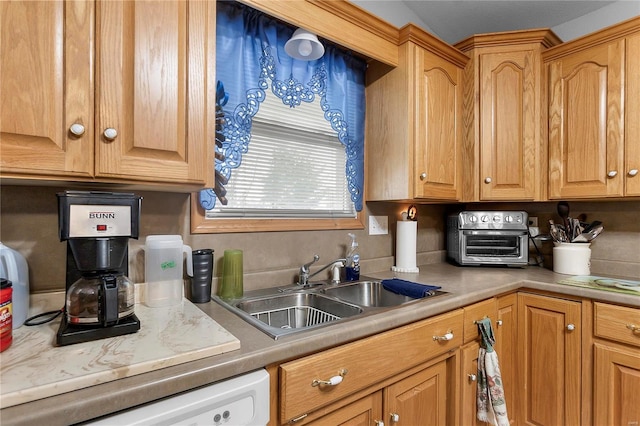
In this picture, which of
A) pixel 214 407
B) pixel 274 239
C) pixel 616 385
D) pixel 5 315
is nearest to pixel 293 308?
pixel 274 239

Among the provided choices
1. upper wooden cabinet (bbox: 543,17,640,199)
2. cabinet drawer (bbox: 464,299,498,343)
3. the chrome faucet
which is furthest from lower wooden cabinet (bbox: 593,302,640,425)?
the chrome faucet

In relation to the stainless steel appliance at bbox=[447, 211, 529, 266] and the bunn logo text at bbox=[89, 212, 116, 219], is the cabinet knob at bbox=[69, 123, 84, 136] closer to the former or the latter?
the bunn logo text at bbox=[89, 212, 116, 219]

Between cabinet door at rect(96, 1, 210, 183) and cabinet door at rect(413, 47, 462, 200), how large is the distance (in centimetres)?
115

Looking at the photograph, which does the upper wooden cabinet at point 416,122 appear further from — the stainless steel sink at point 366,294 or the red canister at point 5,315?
the red canister at point 5,315

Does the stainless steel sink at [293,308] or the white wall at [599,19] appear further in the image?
the white wall at [599,19]

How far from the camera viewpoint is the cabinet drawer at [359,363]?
89 centimetres

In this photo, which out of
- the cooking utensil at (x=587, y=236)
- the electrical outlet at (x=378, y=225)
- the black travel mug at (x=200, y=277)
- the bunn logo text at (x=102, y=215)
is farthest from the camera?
the electrical outlet at (x=378, y=225)

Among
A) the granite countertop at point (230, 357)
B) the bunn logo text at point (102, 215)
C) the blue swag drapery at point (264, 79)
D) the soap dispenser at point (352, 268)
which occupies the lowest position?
the granite countertop at point (230, 357)

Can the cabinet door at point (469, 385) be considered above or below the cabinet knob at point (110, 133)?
below

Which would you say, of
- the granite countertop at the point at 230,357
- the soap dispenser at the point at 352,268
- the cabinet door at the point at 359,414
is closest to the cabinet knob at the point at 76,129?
the granite countertop at the point at 230,357

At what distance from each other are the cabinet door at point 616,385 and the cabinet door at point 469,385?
1.89 ft

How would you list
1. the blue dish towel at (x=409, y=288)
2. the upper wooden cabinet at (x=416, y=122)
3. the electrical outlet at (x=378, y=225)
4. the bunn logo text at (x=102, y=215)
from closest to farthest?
1. the bunn logo text at (x=102, y=215)
2. the blue dish towel at (x=409, y=288)
3. the upper wooden cabinet at (x=416, y=122)
4. the electrical outlet at (x=378, y=225)

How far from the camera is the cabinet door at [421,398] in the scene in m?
1.16

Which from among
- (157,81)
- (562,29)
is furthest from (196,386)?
(562,29)
